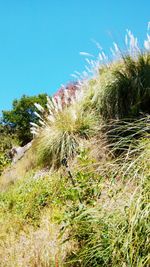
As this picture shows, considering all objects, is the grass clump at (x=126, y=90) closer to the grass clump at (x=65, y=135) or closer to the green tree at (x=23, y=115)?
the grass clump at (x=65, y=135)

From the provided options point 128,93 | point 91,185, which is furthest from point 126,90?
point 91,185

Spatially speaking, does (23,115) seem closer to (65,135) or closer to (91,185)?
(65,135)

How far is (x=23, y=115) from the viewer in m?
13.6

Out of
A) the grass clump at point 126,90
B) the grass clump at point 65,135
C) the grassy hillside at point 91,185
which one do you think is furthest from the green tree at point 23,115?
the grass clump at point 126,90

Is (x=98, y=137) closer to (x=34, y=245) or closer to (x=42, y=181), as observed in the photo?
(x=42, y=181)

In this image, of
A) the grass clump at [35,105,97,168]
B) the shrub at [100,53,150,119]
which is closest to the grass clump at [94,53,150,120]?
the shrub at [100,53,150,119]

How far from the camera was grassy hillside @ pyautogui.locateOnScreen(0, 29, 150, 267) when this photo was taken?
2.50 m

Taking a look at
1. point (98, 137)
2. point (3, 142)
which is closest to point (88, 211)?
point (98, 137)

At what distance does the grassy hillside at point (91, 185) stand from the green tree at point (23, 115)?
5.49 metres

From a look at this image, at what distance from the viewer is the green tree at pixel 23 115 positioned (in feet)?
43.1

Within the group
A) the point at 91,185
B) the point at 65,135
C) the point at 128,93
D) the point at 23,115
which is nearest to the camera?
the point at 91,185

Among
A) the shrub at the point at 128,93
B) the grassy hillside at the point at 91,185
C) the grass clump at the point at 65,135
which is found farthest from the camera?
the grass clump at the point at 65,135

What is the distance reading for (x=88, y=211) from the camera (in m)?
2.76

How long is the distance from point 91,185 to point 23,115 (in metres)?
10.4
